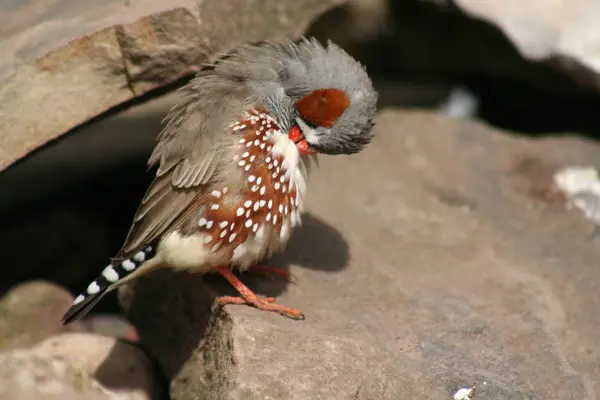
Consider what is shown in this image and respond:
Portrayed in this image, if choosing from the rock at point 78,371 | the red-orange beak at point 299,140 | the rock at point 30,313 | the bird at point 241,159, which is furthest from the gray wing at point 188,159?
the rock at point 30,313

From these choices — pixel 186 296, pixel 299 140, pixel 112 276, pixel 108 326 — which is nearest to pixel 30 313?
pixel 108 326

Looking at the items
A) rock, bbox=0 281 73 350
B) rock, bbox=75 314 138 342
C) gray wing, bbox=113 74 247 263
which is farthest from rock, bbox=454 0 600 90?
rock, bbox=0 281 73 350

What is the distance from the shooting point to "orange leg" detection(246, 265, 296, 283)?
378cm

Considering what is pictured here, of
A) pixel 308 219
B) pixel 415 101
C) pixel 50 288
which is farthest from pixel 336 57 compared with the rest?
pixel 415 101

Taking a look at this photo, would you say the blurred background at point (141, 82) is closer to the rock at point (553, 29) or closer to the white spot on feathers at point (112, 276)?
the rock at point (553, 29)

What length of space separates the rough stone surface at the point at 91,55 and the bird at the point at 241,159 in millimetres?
315

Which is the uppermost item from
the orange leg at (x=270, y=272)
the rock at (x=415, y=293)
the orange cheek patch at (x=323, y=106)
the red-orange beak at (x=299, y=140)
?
the orange cheek patch at (x=323, y=106)

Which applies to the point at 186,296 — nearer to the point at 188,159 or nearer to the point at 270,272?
the point at 270,272

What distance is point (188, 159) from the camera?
11.2 feet

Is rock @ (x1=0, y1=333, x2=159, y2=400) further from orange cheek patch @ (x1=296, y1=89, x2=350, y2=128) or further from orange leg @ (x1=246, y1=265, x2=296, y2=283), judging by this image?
orange cheek patch @ (x1=296, y1=89, x2=350, y2=128)

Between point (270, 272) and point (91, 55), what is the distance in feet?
4.47

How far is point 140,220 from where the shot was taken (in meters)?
3.47

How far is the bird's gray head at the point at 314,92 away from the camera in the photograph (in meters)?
3.43

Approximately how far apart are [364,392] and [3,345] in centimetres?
223
